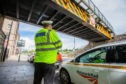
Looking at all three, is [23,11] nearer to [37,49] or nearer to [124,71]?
[37,49]

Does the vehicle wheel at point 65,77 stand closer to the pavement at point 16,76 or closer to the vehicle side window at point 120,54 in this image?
the pavement at point 16,76

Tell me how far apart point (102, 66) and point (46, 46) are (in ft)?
5.59

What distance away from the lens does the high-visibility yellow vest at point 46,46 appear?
1.53 meters

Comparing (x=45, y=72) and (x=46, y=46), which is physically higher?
(x=46, y=46)

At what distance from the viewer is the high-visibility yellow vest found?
153 cm

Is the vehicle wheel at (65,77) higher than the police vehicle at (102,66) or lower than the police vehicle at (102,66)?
lower

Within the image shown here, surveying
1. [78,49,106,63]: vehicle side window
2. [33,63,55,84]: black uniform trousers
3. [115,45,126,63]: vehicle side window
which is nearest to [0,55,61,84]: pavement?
[78,49,106,63]: vehicle side window

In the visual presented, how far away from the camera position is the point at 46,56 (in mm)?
1525

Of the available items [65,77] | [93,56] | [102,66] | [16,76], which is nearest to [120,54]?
[102,66]

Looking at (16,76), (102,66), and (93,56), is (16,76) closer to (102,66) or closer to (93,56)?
(93,56)

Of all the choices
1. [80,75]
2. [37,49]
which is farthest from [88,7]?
[37,49]

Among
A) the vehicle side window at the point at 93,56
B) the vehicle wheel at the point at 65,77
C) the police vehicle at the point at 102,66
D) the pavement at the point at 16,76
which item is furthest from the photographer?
the pavement at the point at 16,76

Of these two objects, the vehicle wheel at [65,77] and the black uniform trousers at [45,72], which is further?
the vehicle wheel at [65,77]

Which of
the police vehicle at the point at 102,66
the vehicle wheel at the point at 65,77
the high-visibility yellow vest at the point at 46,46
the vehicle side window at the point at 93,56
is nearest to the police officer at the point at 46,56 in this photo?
the high-visibility yellow vest at the point at 46,46
